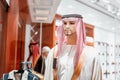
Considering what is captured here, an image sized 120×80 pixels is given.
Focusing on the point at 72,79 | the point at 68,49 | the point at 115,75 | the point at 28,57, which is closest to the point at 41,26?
the point at 28,57

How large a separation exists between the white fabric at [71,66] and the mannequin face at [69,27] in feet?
0.49

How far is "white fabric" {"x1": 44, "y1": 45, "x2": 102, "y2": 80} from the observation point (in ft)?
7.47

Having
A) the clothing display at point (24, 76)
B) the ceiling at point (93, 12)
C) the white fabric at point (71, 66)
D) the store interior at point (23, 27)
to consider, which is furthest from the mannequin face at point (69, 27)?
the ceiling at point (93, 12)

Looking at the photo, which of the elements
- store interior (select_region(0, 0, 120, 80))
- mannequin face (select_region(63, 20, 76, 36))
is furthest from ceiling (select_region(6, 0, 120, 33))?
mannequin face (select_region(63, 20, 76, 36))

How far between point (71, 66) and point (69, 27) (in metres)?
0.42

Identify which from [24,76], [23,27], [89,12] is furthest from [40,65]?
[89,12]

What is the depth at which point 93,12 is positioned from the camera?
546cm

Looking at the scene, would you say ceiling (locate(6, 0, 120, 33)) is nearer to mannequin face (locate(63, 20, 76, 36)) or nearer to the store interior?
the store interior

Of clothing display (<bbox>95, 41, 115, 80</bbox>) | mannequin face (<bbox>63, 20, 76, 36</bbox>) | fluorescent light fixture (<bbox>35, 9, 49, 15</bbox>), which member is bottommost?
clothing display (<bbox>95, 41, 115, 80</bbox>)

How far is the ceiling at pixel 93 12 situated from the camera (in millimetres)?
4398

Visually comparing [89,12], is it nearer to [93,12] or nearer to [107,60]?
[93,12]

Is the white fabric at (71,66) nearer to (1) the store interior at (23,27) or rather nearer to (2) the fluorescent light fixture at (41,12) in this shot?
(1) the store interior at (23,27)

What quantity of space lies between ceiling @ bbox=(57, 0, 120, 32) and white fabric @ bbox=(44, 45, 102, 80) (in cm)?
157

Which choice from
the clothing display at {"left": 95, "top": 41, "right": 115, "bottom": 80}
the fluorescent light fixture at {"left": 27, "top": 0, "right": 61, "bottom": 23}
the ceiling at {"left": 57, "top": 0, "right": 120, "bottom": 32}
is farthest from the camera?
the clothing display at {"left": 95, "top": 41, "right": 115, "bottom": 80}
